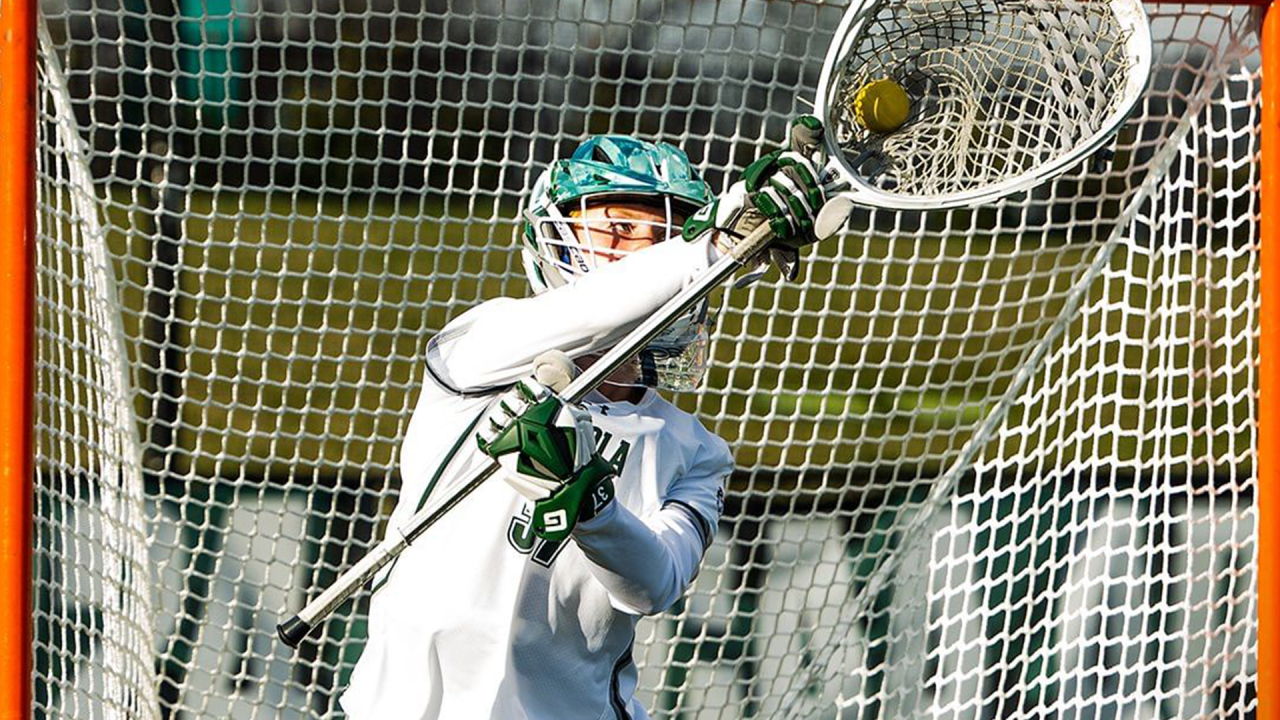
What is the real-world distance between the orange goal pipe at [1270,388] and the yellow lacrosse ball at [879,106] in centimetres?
97

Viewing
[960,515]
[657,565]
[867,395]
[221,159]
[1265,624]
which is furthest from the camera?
[867,395]

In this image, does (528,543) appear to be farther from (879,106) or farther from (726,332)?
(726,332)

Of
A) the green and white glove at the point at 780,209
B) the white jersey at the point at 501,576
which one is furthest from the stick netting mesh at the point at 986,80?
the white jersey at the point at 501,576

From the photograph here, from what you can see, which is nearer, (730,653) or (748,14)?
(748,14)

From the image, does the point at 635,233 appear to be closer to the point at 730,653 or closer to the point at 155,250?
the point at 155,250

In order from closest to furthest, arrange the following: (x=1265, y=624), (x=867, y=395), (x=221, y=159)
Result: 1. (x=1265, y=624)
2. (x=221, y=159)
3. (x=867, y=395)

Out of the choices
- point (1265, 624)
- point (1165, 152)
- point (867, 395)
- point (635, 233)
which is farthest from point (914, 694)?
point (635, 233)

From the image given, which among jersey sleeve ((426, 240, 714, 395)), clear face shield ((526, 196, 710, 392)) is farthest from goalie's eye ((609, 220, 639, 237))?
jersey sleeve ((426, 240, 714, 395))

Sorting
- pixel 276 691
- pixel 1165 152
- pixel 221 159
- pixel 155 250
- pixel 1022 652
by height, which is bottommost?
pixel 276 691

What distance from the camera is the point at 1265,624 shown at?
3.00 m

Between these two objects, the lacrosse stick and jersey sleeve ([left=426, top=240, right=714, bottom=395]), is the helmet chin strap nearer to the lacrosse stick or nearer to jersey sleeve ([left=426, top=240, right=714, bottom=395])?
jersey sleeve ([left=426, top=240, right=714, bottom=395])

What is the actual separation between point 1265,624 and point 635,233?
1.42 meters

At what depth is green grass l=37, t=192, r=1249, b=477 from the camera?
348cm

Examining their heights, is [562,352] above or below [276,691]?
above
